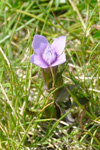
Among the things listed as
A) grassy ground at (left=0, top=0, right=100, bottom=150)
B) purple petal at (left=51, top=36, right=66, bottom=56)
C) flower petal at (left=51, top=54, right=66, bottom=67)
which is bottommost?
grassy ground at (left=0, top=0, right=100, bottom=150)

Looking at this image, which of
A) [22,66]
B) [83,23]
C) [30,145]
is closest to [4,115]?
[30,145]

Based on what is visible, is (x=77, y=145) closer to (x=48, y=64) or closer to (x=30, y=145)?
(x=30, y=145)

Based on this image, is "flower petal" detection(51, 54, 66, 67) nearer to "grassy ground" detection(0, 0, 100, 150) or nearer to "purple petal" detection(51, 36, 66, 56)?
"purple petal" detection(51, 36, 66, 56)

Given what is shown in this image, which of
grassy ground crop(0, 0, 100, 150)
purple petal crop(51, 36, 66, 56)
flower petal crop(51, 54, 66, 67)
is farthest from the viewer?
grassy ground crop(0, 0, 100, 150)

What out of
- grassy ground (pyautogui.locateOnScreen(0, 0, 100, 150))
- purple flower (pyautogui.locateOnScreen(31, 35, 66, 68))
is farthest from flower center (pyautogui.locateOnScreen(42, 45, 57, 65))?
grassy ground (pyautogui.locateOnScreen(0, 0, 100, 150))

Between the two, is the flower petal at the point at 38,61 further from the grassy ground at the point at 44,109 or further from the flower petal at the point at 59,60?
the grassy ground at the point at 44,109

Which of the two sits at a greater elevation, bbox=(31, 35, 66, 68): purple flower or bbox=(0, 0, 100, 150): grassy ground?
bbox=(31, 35, 66, 68): purple flower

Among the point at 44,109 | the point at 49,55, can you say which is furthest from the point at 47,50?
the point at 44,109
